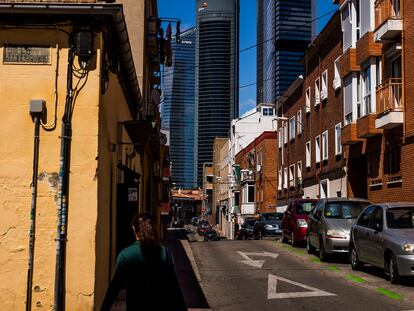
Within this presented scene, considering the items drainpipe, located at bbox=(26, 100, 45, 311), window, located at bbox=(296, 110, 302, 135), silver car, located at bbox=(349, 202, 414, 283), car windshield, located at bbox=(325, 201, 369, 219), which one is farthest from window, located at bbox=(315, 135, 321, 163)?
drainpipe, located at bbox=(26, 100, 45, 311)

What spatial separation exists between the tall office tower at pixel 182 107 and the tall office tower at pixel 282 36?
625cm

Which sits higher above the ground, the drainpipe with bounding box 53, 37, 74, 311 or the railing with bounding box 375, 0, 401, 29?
the railing with bounding box 375, 0, 401, 29

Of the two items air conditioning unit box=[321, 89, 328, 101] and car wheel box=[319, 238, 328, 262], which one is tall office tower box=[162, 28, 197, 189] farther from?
car wheel box=[319, 238, 328, 262]

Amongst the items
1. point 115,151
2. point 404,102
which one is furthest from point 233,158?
point 115,151

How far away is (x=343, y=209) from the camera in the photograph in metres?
16.9

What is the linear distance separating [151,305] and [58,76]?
15.7 feet

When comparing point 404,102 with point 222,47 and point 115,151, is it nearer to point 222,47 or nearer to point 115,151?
point 115,151

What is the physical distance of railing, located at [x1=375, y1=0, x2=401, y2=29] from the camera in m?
22.3

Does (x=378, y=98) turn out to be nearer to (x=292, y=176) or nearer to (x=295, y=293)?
(x=295, y=293)

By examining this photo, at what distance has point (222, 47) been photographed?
4559cm

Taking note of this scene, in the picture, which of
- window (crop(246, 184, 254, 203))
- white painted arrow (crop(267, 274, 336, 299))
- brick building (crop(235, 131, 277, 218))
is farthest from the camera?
window (crop(246, 184, 254, 203))

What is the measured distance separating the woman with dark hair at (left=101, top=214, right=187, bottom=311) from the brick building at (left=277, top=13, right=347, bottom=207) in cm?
2557

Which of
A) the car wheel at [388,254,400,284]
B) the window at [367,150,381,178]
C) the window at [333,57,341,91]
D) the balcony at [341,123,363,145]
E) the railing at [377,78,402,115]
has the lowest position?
the car wheel at [388,254,400,284]

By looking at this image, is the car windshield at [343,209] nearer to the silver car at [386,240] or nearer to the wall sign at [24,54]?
the silver car at [386,240]
